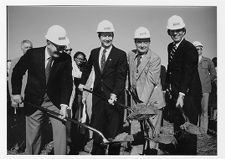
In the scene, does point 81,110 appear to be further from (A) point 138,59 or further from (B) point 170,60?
(B) point 170,60

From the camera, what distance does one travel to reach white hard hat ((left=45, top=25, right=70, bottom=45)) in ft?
15.3

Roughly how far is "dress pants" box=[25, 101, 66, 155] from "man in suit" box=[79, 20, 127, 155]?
0.39 meters

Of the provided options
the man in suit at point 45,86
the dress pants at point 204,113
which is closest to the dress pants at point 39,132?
the man in suit at point 45,86

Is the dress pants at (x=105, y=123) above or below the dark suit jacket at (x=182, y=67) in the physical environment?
below

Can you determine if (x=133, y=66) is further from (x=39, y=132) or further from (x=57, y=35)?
(x=39, y=132)

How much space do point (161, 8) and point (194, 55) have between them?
72 centimetres

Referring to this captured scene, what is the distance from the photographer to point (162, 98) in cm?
475


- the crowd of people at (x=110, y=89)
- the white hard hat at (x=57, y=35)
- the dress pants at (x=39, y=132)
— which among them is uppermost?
the white hard hat at (x=57, y=35)

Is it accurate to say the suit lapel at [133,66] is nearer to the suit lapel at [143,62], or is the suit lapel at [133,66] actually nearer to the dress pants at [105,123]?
the suit lapel at [143,62]

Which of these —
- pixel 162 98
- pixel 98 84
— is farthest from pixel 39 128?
pixel 162 98

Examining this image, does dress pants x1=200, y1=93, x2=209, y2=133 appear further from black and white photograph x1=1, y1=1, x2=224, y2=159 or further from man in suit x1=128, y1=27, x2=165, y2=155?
man in suit x1=128, y1=27, x2=165, y2=155

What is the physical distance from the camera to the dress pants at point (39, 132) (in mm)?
4637

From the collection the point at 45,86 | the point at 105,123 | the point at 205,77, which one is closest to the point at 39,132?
the point at 45,86

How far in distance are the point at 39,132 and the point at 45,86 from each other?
1.89ft
